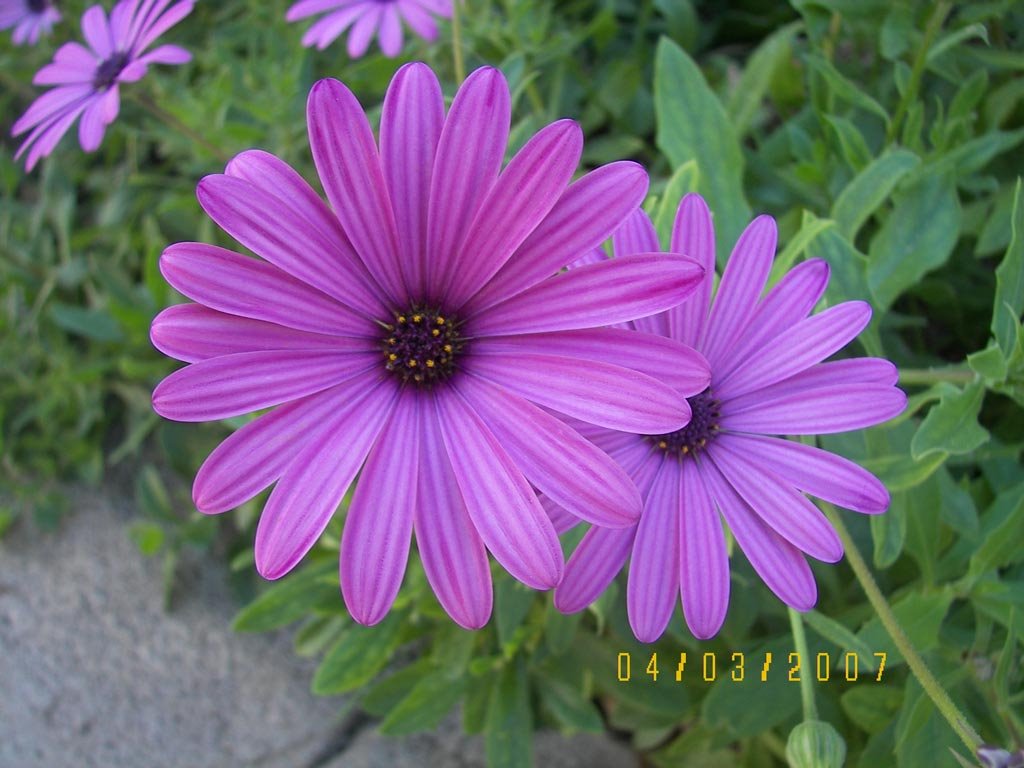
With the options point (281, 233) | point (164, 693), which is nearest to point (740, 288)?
point (281, 233)

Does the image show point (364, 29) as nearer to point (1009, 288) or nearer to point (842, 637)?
point (1009, 288)

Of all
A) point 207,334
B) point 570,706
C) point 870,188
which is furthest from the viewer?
point 570,706

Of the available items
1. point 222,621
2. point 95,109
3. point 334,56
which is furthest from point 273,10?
point 222,621

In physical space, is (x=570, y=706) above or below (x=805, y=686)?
above

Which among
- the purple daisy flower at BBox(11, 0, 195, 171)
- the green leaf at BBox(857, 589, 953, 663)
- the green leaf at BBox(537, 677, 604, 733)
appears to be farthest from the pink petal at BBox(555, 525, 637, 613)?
the purple daisy flower at BBox(11, 0, 195, 171)

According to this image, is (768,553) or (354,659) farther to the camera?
(354,659)

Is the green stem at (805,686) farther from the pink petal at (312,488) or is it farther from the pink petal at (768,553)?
the pink petal at (312,488)
